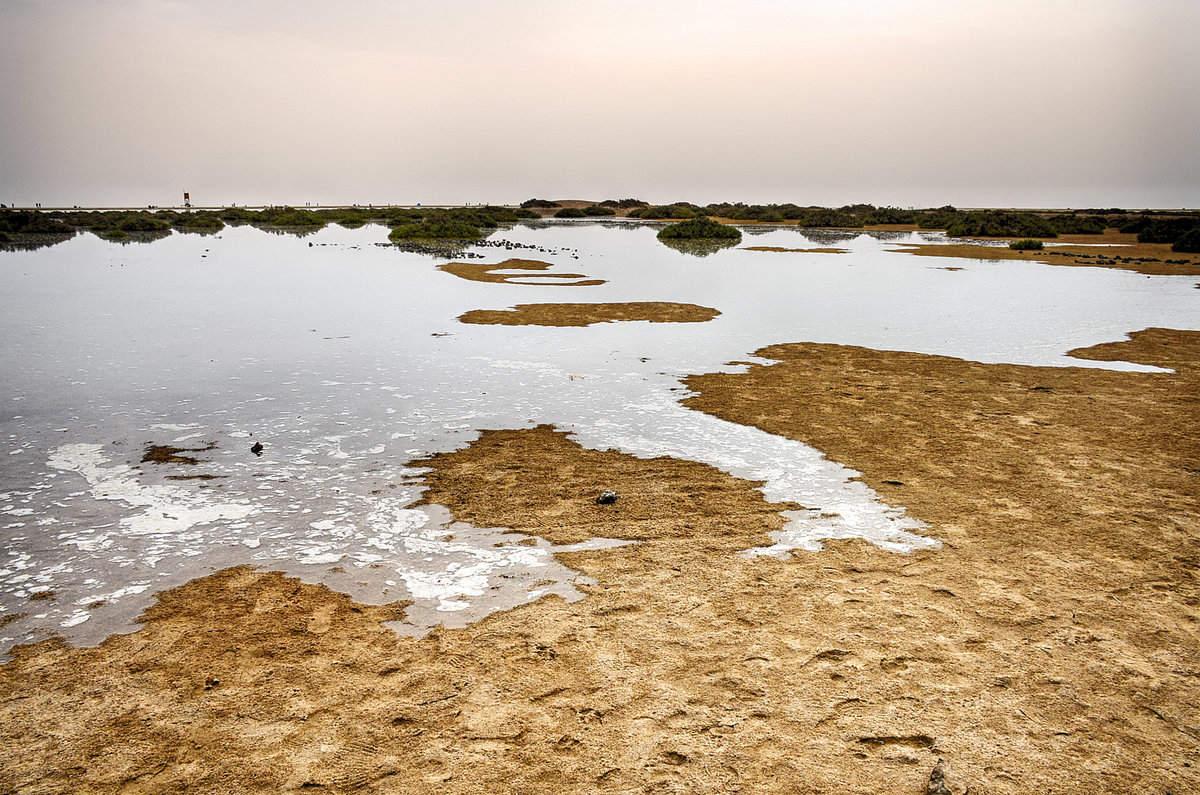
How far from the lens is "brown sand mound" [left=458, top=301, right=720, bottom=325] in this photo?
18.0 metres

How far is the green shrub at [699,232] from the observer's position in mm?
55750

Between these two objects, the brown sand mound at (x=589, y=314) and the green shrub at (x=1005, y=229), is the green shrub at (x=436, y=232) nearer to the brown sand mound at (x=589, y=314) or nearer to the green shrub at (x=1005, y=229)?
the brown sand mound at (x=589, y=314)

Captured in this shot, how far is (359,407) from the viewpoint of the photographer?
33.7 feet

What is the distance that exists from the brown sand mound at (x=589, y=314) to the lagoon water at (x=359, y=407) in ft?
2.37

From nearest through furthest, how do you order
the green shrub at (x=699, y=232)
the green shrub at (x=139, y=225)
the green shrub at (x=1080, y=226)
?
the green shrub at (x=699, y=232), the green shrub at (x=139, y=225), the green shrub at (x=1080, y=226)

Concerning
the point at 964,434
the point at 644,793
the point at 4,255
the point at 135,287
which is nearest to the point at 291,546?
the point at 644,793

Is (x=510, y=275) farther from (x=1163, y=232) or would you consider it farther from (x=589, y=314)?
(x=1163, y=232)

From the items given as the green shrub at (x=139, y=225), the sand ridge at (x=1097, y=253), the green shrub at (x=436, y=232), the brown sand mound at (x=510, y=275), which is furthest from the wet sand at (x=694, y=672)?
the green shrub at (x=139, y=225)

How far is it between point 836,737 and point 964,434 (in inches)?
259

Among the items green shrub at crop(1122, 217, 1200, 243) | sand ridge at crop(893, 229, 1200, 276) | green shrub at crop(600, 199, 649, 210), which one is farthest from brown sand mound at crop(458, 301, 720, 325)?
green shrub at crop(600, 199, 649, 210)

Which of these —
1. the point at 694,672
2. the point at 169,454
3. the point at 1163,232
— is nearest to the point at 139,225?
the point at 169,454

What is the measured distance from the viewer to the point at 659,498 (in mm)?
7164

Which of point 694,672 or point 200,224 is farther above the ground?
point 200,224

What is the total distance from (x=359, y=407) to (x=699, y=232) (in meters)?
50.0
